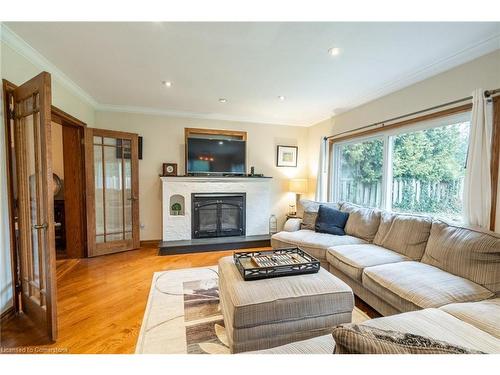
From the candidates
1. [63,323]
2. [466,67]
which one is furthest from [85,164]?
[466,67]

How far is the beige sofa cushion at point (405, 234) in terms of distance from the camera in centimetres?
224

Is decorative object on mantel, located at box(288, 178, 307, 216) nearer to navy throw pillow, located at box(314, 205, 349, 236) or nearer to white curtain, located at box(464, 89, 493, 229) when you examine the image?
navy throw pillow, located at box(314, 205, 349, 236)

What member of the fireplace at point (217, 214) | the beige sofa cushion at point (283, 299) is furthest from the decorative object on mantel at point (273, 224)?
the beige sofa cushion at point (283, 299)

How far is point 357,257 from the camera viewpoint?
7.43ft

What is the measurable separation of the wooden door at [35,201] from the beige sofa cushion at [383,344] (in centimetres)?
201

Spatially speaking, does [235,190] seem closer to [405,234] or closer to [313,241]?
[313,241]

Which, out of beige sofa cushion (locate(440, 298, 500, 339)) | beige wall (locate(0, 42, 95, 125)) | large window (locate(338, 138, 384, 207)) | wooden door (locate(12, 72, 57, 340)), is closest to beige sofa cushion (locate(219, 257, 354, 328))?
beige sofa cushion (locate(440, 298, 500, 339))

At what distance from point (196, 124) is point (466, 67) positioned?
373 centimetres

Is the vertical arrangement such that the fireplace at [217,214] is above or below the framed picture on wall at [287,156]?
below

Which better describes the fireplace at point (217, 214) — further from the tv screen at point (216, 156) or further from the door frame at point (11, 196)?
the door frame at point (11, 196)

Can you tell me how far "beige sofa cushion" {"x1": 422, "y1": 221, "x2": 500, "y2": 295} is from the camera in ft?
5.45

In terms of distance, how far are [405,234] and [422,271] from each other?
0.57 metres

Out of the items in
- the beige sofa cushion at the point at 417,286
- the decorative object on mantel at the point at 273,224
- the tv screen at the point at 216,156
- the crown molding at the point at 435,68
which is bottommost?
the decorative object on mantel at the point at 273,224
